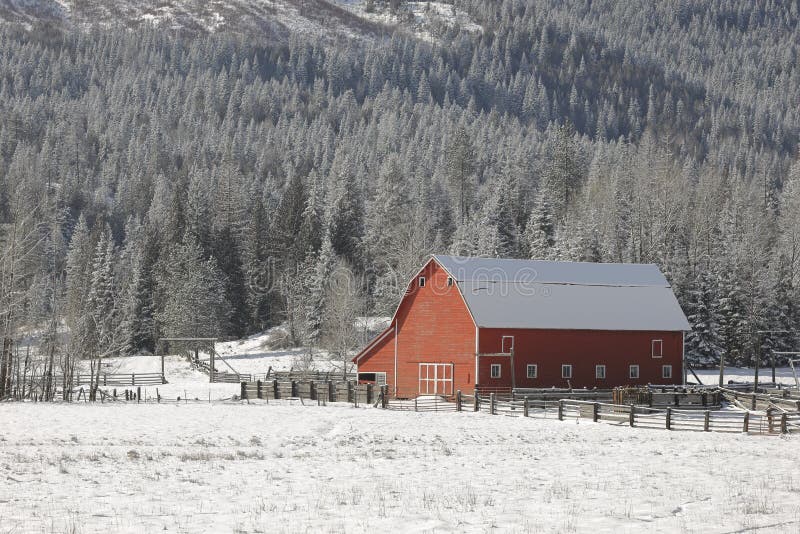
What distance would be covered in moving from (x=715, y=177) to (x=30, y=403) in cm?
9880

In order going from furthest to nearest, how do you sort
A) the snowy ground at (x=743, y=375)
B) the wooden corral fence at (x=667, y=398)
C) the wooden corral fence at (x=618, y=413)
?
the snowy ground at (x=743, y=375) → the wooden corral fence at (x=667, y=398) → the wooden corral fence at (x=618, y=413)

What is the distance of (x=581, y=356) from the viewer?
157ft

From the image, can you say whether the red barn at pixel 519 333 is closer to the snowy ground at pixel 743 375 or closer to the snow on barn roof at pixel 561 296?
the snow on barn roof at pixel 561 296

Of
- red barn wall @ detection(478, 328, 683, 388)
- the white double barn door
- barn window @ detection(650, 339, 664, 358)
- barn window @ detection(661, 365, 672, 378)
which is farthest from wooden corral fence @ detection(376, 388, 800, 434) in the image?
barn window @ detection(650, 339, 664, 358)

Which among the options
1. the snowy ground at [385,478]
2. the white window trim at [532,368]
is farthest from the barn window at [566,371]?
the snowy ground at [385,478]

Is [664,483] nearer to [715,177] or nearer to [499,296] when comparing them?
[499,296]

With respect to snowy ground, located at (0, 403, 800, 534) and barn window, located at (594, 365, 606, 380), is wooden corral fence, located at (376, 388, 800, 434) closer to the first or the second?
snowy ground, located at (0, 403, 800, 534)

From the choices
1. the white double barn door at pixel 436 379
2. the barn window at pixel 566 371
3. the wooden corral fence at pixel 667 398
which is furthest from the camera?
the white double barn door at pixel 436 379

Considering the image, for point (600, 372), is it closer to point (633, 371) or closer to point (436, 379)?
point (633, 371)

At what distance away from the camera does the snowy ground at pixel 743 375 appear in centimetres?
5966

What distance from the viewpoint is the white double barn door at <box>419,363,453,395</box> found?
47.4 metres

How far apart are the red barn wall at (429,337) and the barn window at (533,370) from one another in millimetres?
3095

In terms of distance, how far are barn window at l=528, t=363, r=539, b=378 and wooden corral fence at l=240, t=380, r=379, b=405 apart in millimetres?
8066

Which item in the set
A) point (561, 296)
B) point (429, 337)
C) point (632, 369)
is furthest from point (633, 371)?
point (429, 337)
